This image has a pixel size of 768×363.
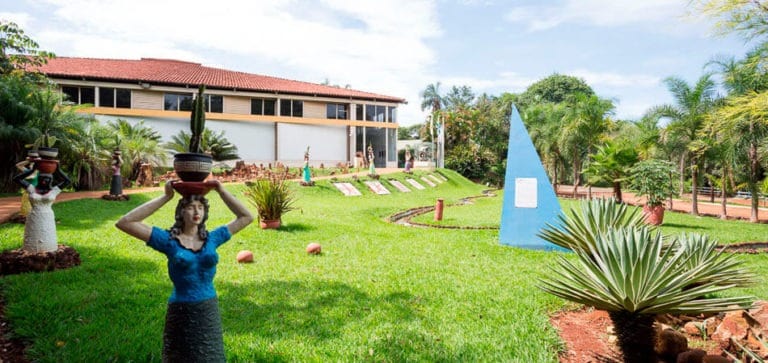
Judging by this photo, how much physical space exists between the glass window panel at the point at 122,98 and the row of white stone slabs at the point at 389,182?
53.6 ft

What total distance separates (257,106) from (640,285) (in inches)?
1224

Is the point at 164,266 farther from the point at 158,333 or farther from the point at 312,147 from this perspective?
the point at 312,147

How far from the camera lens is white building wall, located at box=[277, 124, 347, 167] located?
31688 millimetres

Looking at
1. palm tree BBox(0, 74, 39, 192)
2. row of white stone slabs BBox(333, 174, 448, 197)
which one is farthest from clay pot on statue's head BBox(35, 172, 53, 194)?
row of white stone slabs BBox(333, 174, 448, 197)

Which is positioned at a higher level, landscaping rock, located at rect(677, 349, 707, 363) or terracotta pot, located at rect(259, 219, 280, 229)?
terracotta pot, located at rect(259, 219, 280, 229)

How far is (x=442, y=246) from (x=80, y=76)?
2778 centimetres

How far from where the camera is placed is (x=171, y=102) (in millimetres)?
28578

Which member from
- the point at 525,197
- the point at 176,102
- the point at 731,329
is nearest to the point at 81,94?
the point at 176,102

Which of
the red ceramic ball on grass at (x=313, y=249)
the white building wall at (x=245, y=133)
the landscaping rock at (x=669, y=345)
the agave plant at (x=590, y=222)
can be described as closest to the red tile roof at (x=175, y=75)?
the white building wall at (x=245, y=133)

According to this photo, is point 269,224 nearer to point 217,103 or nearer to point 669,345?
point 669,345

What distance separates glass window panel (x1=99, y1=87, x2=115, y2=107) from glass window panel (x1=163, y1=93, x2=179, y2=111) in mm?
3015

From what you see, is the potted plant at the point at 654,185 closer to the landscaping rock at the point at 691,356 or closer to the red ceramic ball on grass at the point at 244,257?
the landscaping rock at the point at 691,356

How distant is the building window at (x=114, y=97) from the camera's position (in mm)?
27172

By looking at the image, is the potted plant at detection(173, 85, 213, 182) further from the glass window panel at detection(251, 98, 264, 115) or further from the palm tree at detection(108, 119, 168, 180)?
the glass window panel at detection(251, 98, 264, 115)
